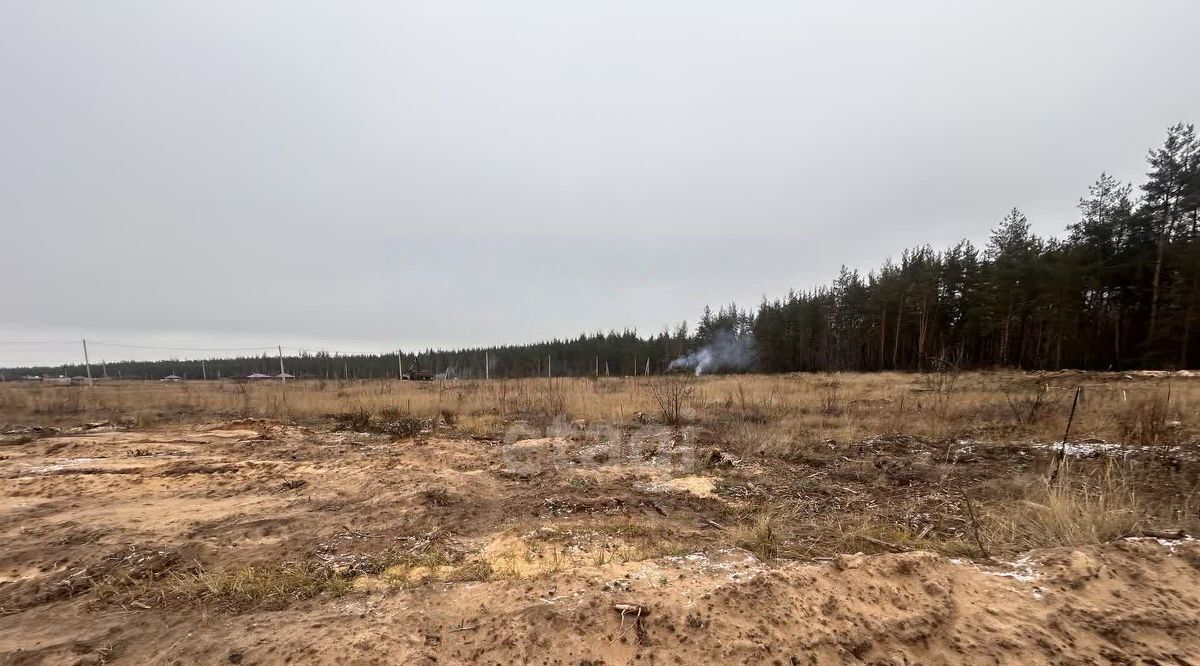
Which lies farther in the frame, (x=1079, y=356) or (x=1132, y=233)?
(x=1079, y=356)

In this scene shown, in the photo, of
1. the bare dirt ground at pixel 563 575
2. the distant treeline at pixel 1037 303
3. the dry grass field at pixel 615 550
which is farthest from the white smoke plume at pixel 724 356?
the bare dirt ground at pixel 563 575

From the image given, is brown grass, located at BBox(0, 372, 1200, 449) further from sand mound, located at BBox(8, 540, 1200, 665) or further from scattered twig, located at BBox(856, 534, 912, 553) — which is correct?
sand mound, located at BBox(8, 540, 1200, 665)

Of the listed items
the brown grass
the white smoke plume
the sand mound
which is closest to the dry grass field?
the sand mound

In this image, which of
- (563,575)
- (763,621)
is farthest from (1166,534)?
(563,575)

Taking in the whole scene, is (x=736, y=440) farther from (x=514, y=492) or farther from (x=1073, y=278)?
(x=1073, y=278)

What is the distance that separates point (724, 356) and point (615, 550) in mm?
56483

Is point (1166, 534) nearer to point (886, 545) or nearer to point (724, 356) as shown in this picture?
point (886, 545)

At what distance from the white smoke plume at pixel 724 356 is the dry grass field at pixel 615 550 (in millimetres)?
44919

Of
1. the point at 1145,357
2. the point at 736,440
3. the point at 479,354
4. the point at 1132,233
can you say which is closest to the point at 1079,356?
the point at 1145,357

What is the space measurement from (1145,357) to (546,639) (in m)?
37.6

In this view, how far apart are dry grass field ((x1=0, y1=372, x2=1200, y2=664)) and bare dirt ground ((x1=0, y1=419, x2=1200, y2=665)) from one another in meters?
0.02

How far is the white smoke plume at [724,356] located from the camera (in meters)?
54.2

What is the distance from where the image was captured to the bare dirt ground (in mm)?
2270

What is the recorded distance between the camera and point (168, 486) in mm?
6156
